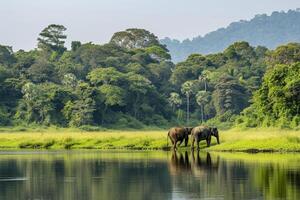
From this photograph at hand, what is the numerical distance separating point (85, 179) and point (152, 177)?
2.53 meters

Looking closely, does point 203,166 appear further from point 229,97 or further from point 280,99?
point 229,97

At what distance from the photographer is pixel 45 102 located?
295 ft

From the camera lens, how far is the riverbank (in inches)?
1723

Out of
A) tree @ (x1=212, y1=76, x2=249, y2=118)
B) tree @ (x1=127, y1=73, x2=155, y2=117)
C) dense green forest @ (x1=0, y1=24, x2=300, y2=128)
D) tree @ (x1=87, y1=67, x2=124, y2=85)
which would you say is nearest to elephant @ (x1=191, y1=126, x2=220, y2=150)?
dense green forest @ (x1=0, y1=24, x2=300, y2=128)

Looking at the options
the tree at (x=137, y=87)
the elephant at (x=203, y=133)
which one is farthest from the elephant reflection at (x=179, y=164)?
the tree at (x=137, y=87)

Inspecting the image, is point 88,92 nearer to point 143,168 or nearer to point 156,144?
point 156,144

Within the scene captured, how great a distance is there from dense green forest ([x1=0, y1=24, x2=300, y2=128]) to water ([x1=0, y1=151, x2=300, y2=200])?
93.3 ft

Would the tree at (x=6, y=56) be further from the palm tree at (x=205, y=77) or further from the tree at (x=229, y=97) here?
the tree at (x=229, y=97)

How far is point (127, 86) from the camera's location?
323 feet

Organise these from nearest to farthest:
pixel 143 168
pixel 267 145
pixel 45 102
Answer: pixel 143 168 < pixel 267 145 < pixel 45 102

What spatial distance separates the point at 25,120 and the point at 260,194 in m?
68.6

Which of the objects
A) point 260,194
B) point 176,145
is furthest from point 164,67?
point 260,194

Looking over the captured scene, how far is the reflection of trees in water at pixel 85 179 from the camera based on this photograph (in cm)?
2500

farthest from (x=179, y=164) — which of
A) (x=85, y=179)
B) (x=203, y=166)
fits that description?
(x=85, y=179)
